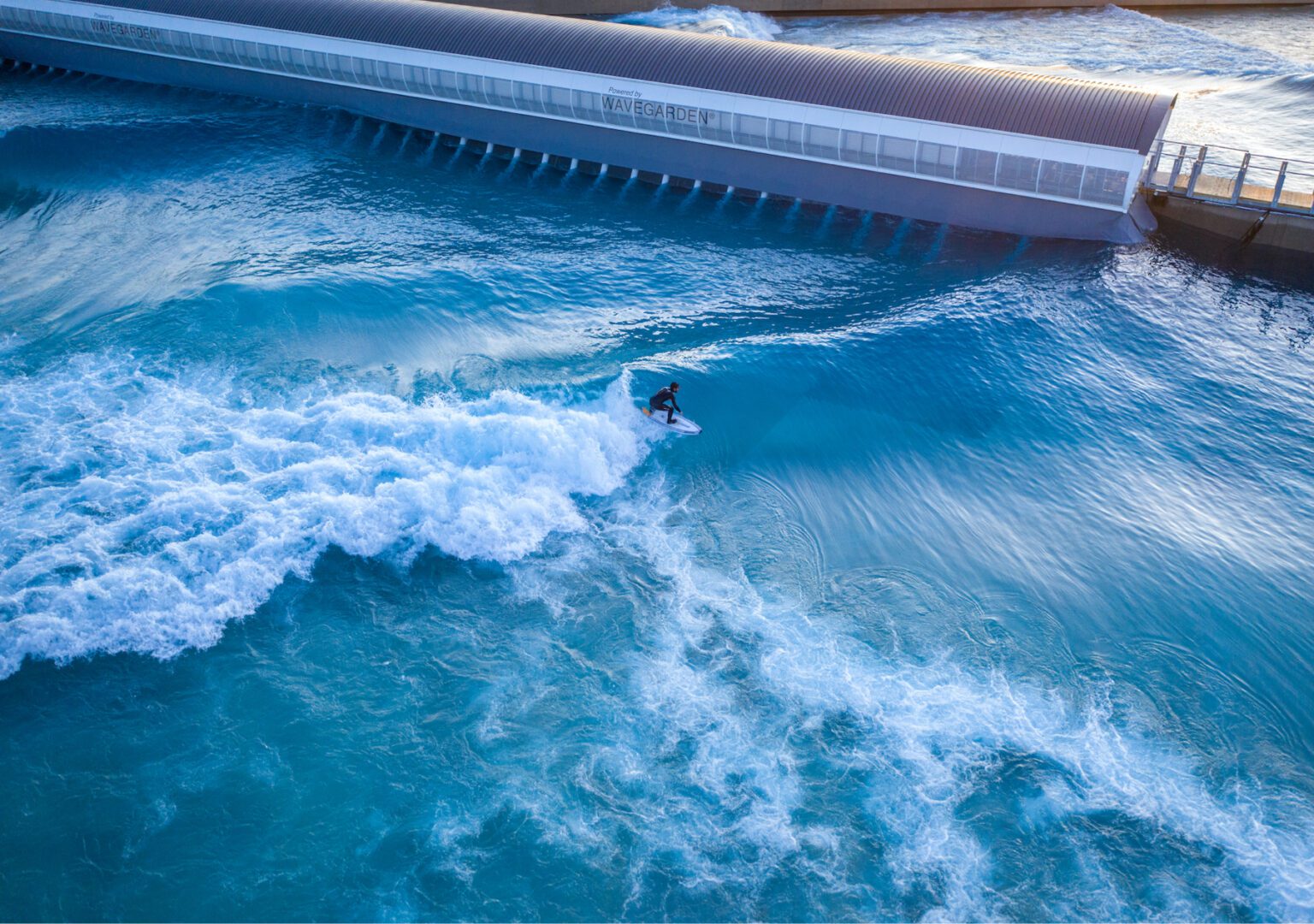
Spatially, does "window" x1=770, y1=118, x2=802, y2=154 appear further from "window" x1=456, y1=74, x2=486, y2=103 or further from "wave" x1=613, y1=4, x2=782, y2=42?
"wave" x1=613, y1=4, x2=782, y2=42

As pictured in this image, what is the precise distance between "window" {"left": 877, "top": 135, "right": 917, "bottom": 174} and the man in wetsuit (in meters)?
15.6

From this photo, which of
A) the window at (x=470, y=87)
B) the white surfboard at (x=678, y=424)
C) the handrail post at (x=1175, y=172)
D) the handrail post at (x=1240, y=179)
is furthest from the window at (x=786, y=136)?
the white surfboard at (x=678, y=424)

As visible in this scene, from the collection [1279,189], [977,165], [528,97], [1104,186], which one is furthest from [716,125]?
[1279,189]

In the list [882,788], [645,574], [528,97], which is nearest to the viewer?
[882,788]

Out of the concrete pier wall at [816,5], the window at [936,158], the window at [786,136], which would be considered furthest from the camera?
the concrete pier wall at [816,5]

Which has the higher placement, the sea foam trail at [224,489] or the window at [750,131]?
the window at [750,131]

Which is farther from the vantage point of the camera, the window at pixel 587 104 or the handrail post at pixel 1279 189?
the window at pixel 587 104

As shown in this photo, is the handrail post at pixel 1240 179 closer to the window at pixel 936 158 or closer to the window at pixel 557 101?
the window at pixel 936 158

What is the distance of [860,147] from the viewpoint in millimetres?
35531

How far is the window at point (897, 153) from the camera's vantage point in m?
34.8

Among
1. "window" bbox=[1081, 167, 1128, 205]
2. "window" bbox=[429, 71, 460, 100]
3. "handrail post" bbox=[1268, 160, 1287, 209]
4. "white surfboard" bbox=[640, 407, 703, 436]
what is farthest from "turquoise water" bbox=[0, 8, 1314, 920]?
"window" bbox=[429, 71, 460, 100]

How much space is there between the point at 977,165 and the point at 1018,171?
1404 mm

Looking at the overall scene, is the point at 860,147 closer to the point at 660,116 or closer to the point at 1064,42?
the point at 660,116

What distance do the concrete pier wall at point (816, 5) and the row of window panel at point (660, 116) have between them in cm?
1679
